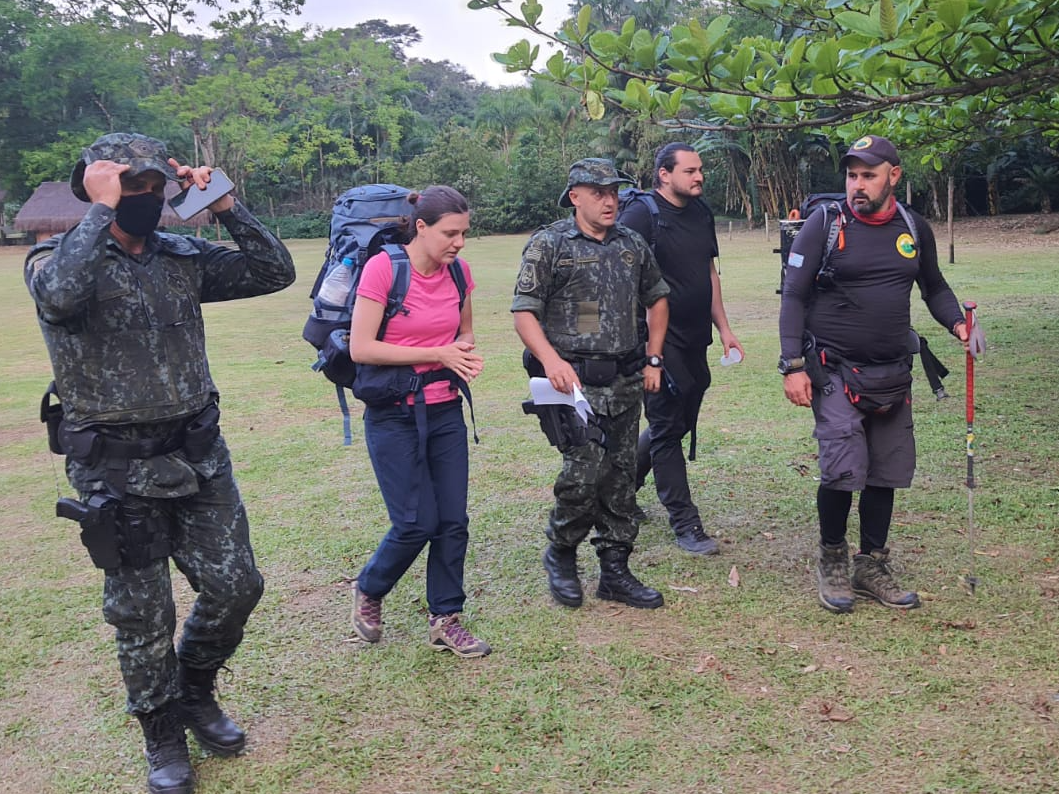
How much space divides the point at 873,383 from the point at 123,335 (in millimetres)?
3049

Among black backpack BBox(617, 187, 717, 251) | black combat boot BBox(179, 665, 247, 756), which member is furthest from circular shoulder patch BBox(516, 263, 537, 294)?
black combat boot BBox(179, 665, 247, 756)

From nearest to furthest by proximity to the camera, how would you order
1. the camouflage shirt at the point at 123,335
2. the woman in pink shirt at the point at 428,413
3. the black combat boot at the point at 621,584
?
the camouflage shirt at the point at 123,335 < the woman in pink shirt at the point at 428,413 < the black combat boot at the point at 621,584

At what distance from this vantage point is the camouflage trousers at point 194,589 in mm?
3258

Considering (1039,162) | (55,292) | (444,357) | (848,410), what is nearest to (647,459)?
(848,410)

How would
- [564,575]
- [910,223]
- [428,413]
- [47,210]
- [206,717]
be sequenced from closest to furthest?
[206,717]
[428,413]
[910,223]
[564,575]
[47,210]

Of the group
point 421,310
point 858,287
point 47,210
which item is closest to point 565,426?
point 421,310

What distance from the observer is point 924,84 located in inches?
201

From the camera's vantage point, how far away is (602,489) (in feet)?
15.3

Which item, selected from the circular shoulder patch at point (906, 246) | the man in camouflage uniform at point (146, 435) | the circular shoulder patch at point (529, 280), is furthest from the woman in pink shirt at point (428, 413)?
the circular shoulder patch at point (906, 246)

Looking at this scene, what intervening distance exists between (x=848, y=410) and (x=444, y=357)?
5.93 feet

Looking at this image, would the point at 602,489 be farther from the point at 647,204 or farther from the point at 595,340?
the point at 647,204

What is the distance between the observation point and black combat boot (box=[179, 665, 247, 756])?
351 centimetres

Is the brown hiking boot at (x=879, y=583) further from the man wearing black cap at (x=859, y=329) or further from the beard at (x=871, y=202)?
the beard at (x=871, y=202)

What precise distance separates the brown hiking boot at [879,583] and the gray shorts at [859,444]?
0.40 metres
